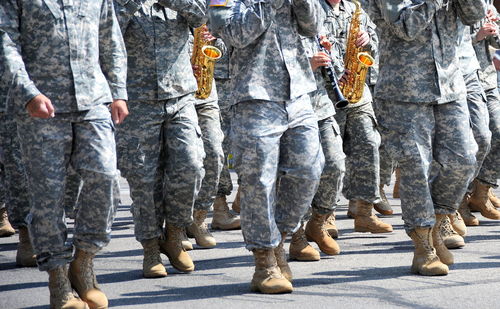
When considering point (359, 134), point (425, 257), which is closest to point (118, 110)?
point (425, 257)

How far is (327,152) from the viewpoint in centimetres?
748

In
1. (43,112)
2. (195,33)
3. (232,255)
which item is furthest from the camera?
(195,33)

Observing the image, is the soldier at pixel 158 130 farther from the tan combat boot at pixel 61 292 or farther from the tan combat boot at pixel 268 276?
the tan combat boot at pixel 61 292

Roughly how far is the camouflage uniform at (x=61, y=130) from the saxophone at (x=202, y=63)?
2577 mm

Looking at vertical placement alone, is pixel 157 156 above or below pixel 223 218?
above

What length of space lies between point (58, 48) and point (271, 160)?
Result: 141cm

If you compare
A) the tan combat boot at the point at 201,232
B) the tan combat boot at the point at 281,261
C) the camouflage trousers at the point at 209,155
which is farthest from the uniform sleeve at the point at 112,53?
the tan combat boot at the point at 201,232

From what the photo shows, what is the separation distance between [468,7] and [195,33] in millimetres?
2378

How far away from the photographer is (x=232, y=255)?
7.48 m

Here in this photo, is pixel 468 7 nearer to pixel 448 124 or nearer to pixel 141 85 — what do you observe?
Answer: pixel 448 124

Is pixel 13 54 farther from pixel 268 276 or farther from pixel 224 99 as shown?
pixel 224 99

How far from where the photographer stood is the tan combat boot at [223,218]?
29.7ft

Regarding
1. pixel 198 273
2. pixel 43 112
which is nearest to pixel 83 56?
pixel 43 112

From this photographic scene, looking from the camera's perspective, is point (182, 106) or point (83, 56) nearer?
point (83, 56)
